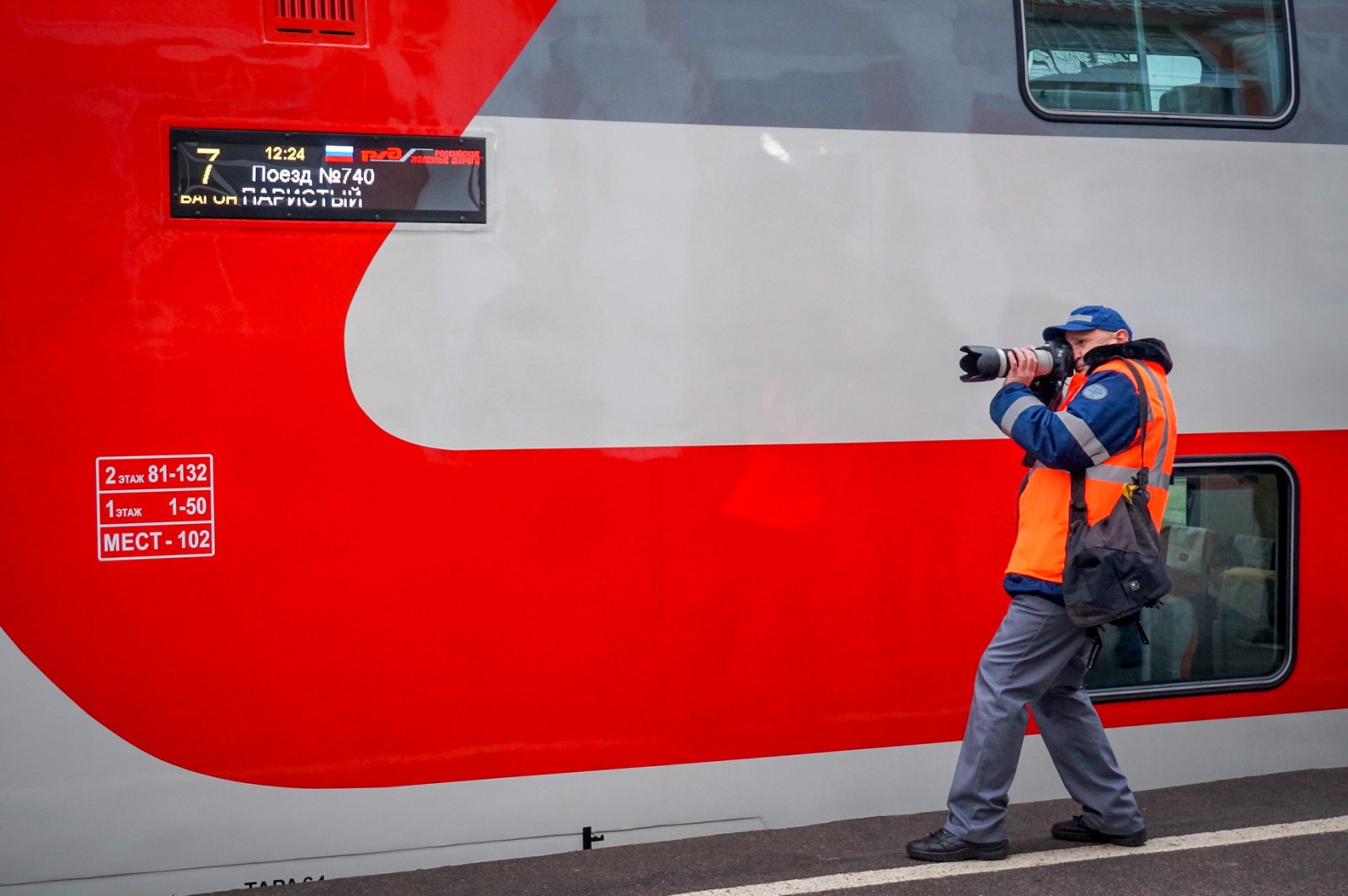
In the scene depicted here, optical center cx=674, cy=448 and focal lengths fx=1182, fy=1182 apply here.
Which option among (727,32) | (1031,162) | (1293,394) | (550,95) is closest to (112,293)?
(550,95)

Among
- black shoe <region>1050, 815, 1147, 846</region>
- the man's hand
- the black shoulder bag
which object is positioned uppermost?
the man's hand

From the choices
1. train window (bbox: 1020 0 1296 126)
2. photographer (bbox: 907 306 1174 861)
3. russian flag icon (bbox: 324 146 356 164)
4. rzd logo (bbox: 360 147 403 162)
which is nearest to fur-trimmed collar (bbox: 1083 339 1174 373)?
photographer (bbox: 907 306 1174 861)

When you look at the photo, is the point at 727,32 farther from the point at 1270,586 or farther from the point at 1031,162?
the point at 1270,586

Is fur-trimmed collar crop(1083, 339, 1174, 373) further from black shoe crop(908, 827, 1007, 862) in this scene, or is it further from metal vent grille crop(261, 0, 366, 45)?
metal vent grille crop(261, 0, 366, 45)

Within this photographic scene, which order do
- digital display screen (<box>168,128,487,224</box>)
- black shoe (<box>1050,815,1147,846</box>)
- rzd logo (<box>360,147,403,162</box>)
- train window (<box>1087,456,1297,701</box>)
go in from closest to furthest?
digital display screen (<box>168,128,487,224</box>) → rzd logo (<box>360,147,403,162</box>) → black shoe (<box>1050,815,1147,846</box>) → train window (<box>1087,456,1297,701</box>)

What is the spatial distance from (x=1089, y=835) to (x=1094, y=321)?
5.36ft

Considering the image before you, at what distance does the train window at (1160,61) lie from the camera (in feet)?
13.0

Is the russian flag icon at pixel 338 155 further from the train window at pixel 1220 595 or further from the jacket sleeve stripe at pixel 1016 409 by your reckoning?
the train window at pixel 1220 595

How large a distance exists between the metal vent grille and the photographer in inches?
83.8

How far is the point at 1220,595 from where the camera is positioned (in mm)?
Answer: 4293

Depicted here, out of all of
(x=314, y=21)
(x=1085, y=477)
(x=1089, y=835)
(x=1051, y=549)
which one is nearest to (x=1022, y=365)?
(x=1085, y=477)

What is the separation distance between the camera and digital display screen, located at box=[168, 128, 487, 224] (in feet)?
10.6

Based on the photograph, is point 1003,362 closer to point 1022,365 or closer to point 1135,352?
point 1022,365

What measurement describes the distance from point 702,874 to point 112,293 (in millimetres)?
2334
